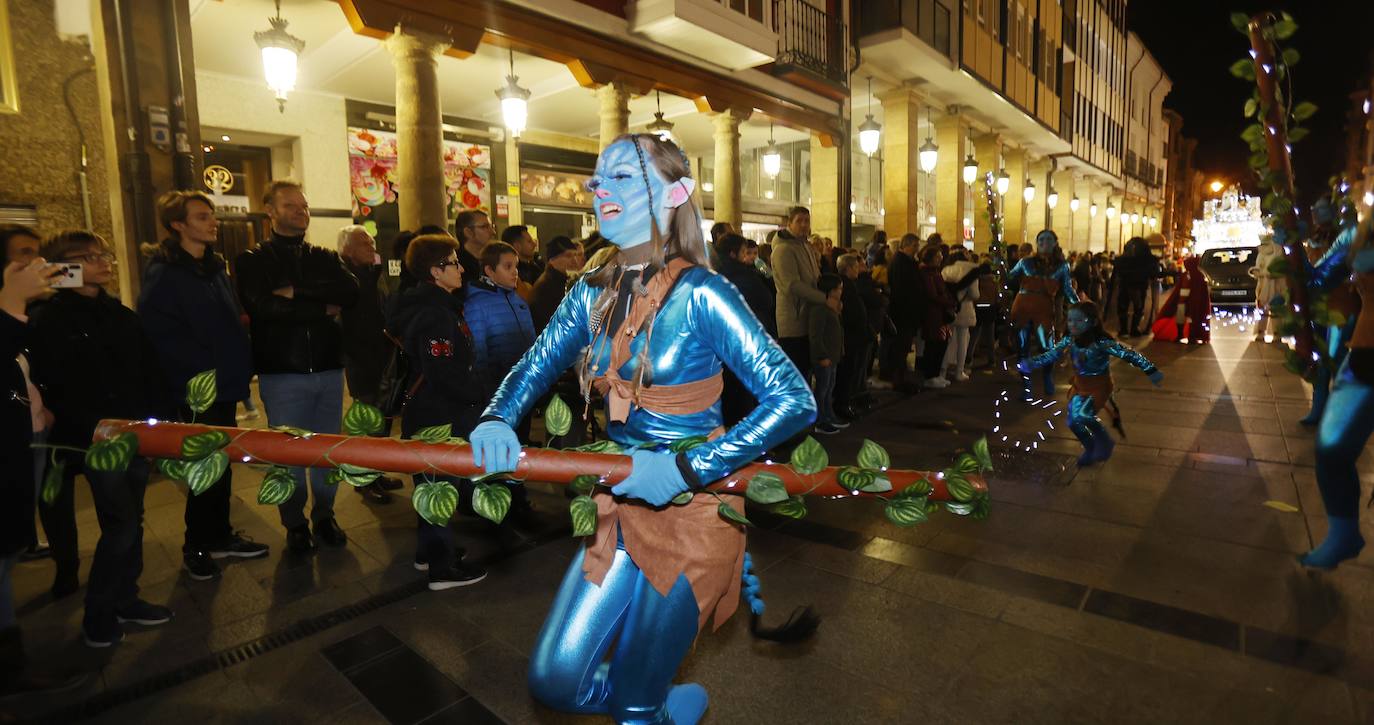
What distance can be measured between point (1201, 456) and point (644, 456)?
6.24 metres

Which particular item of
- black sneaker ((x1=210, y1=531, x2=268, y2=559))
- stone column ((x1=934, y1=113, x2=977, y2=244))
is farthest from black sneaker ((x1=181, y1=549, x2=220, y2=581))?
stone column ((x1=934, y1=113, x2=977, y2=244))

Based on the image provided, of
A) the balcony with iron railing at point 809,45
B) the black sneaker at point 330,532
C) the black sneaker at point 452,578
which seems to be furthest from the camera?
the balcony with iron railing at point 809,45

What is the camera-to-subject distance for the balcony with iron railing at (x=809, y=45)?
13.5m

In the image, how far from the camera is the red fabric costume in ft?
43.8

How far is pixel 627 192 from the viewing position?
1873 millimetres

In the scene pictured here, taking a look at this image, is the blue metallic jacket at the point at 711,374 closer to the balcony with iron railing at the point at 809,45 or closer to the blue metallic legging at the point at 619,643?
the blue metallic legging at the point at 619,643

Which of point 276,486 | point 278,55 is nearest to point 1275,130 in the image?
point 276,486

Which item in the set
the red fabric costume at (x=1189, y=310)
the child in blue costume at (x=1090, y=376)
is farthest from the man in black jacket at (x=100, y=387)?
the red fabric costume at (x=1189, y=310)

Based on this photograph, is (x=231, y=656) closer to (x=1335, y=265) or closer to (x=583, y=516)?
(x=583, y=516)

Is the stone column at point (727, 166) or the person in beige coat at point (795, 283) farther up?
the stone column at point (727, 166)

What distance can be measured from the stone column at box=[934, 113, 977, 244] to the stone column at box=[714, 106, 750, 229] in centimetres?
755

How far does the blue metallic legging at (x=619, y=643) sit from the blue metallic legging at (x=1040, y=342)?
7.69m

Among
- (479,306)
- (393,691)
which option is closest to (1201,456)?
(479,306)

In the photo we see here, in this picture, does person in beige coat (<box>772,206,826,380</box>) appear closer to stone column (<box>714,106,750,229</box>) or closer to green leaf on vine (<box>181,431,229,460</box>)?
green leaf on vine (<box>181,431,229,460</box>)
